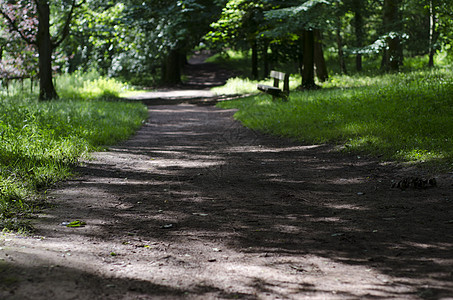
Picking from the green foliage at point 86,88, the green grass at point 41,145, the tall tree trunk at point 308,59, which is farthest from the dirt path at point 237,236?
the green foliage at point 86,88

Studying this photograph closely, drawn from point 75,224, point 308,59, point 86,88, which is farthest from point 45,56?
point 75,224

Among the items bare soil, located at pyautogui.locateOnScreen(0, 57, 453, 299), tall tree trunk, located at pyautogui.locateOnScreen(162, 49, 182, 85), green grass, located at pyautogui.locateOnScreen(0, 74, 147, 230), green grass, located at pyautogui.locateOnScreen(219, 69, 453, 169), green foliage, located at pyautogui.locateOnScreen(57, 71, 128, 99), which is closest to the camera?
bare soil, located at pyautogui.locateOnScreen(0, 57, 453, 299)

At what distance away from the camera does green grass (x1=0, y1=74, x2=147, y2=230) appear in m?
4.98

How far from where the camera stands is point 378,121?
8891 millimetres

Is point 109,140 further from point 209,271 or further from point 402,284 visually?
point 402,284

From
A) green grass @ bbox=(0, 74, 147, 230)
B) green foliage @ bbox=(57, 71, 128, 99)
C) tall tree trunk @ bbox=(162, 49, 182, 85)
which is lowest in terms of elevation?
green grass @ bbox=(0, 74, 147, 230)

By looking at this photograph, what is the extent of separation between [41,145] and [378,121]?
242 inches

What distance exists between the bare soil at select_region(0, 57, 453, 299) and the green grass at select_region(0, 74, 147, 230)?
29 centimetres

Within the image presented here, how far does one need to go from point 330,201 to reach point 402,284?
2236 millimetres

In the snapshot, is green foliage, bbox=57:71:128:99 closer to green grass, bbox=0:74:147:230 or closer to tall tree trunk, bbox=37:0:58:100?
tall tree trunk, bbox=37:0:58:100

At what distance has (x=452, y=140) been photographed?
22.8 ft

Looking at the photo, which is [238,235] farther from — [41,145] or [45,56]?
[45,56]

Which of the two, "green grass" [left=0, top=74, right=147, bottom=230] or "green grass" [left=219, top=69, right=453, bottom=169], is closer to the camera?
"green grass" [left=0, top=74, right=147, bottom=230]

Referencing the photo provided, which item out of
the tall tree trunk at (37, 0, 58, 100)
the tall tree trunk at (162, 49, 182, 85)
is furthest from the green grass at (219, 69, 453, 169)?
the tall tree trunk at (162, 49, 182, 85)
